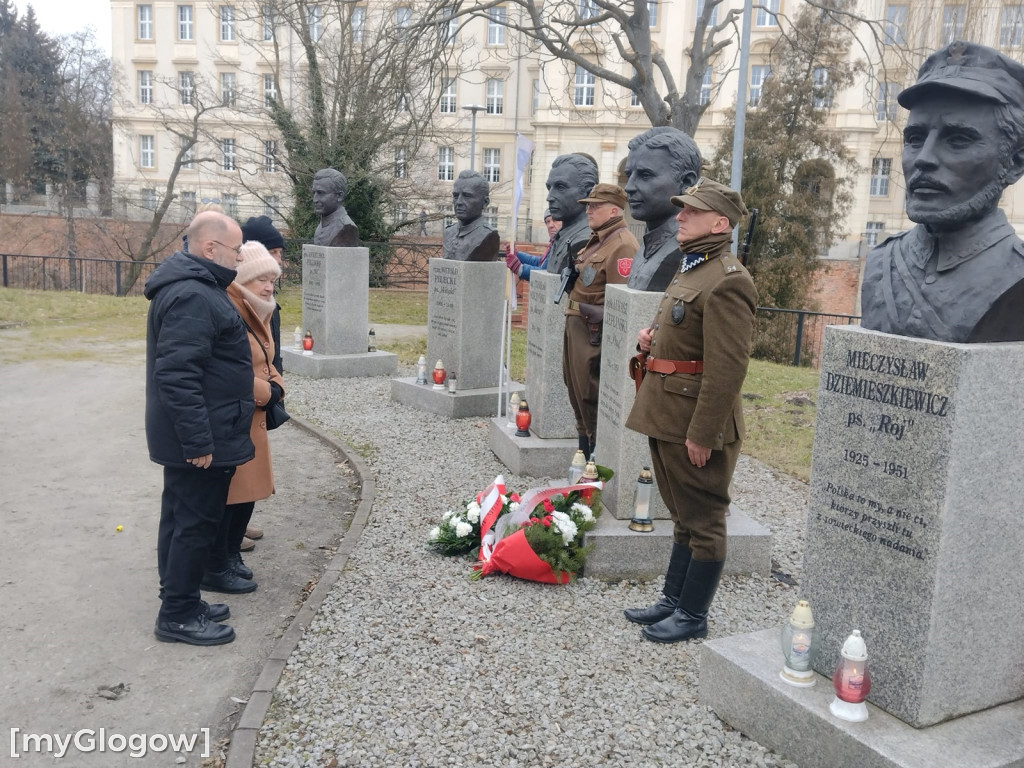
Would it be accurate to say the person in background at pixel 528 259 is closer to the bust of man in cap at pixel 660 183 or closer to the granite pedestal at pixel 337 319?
the bust of man in cap at pixel 660 183

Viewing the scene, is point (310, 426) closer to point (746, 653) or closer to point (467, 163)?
point (746, 653)

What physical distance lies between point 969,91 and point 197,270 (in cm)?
333

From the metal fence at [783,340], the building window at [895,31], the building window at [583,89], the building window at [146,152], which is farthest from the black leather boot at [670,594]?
the building window at [146,152]

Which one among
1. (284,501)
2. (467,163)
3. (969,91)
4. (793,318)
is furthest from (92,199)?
(969,91)

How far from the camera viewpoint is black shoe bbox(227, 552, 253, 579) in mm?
5622

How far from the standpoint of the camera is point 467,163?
50.2 metres

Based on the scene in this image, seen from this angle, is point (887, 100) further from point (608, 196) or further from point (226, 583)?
point (226, 583)

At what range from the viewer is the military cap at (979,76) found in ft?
10.6

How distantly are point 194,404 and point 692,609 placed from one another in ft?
8.67

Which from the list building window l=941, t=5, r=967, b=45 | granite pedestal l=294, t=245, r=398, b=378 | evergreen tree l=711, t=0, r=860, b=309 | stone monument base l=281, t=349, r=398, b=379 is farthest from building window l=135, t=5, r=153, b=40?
stone monument base l=281, t=349, r=398, b=379

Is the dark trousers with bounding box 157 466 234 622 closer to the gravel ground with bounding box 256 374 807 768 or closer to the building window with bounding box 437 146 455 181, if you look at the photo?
the gravel ground with bounding box 256 374 807 768

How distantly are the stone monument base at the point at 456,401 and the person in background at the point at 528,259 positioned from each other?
1682 millimetres

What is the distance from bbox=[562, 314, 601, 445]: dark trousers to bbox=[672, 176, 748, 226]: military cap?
254cm

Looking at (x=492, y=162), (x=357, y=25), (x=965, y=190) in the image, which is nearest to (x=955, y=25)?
(x=965, y=190)
